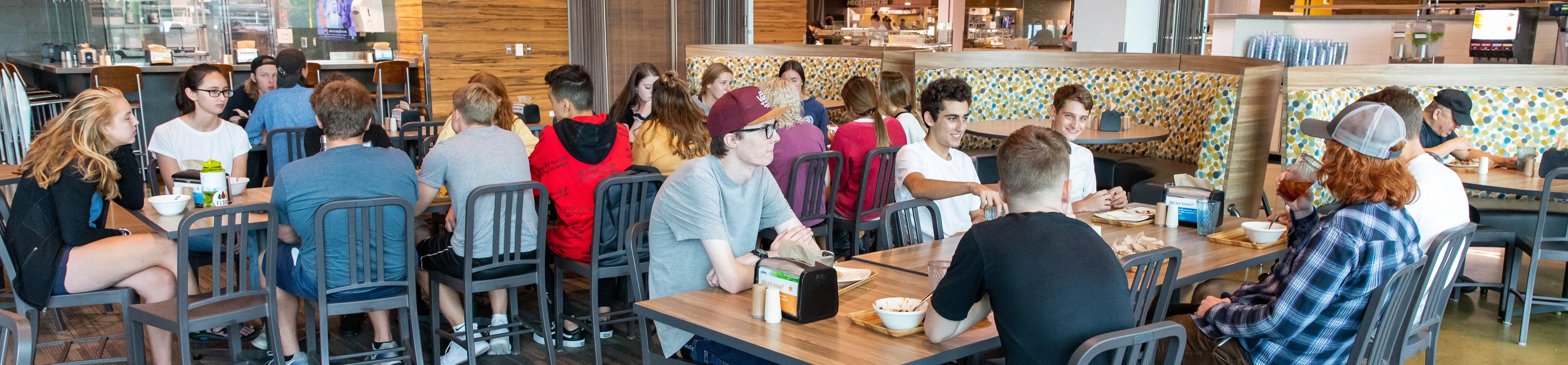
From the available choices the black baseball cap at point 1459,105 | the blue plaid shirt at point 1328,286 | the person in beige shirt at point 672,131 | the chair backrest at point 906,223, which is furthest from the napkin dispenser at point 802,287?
the black baseball cap at point 1459,105

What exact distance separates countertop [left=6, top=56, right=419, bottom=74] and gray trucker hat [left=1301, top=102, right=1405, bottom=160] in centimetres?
799

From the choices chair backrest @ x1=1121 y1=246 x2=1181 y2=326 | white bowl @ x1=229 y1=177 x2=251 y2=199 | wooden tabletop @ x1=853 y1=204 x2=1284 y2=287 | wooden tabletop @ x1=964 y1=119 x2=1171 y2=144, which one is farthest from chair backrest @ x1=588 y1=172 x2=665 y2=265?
wooden tabletop @ x1=964 y1=119 x2=1171 y2=144

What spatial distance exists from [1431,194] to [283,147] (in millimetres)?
4533

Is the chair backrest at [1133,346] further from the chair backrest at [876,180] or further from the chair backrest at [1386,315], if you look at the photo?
the chair backrest at [876,180]

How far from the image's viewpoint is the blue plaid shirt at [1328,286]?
2.11 meters

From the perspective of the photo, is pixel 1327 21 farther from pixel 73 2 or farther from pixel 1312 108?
pixel 73 2

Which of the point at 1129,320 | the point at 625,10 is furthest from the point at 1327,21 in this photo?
the point at 1129,320

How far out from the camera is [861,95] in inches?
174

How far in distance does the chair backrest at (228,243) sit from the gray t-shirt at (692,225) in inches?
45.4

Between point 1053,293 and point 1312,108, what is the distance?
13.5 feet

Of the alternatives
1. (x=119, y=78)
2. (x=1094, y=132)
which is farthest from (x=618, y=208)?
(x=119, y=78)

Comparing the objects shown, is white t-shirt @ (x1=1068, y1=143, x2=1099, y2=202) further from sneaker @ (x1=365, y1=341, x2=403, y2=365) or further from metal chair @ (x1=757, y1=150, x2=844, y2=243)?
sneaker @ (x1=365, y1=341, x2=403, y2=365)

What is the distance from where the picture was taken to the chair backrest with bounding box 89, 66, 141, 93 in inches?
303

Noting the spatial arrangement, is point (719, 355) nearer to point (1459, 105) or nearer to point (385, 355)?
point (385, 355)
